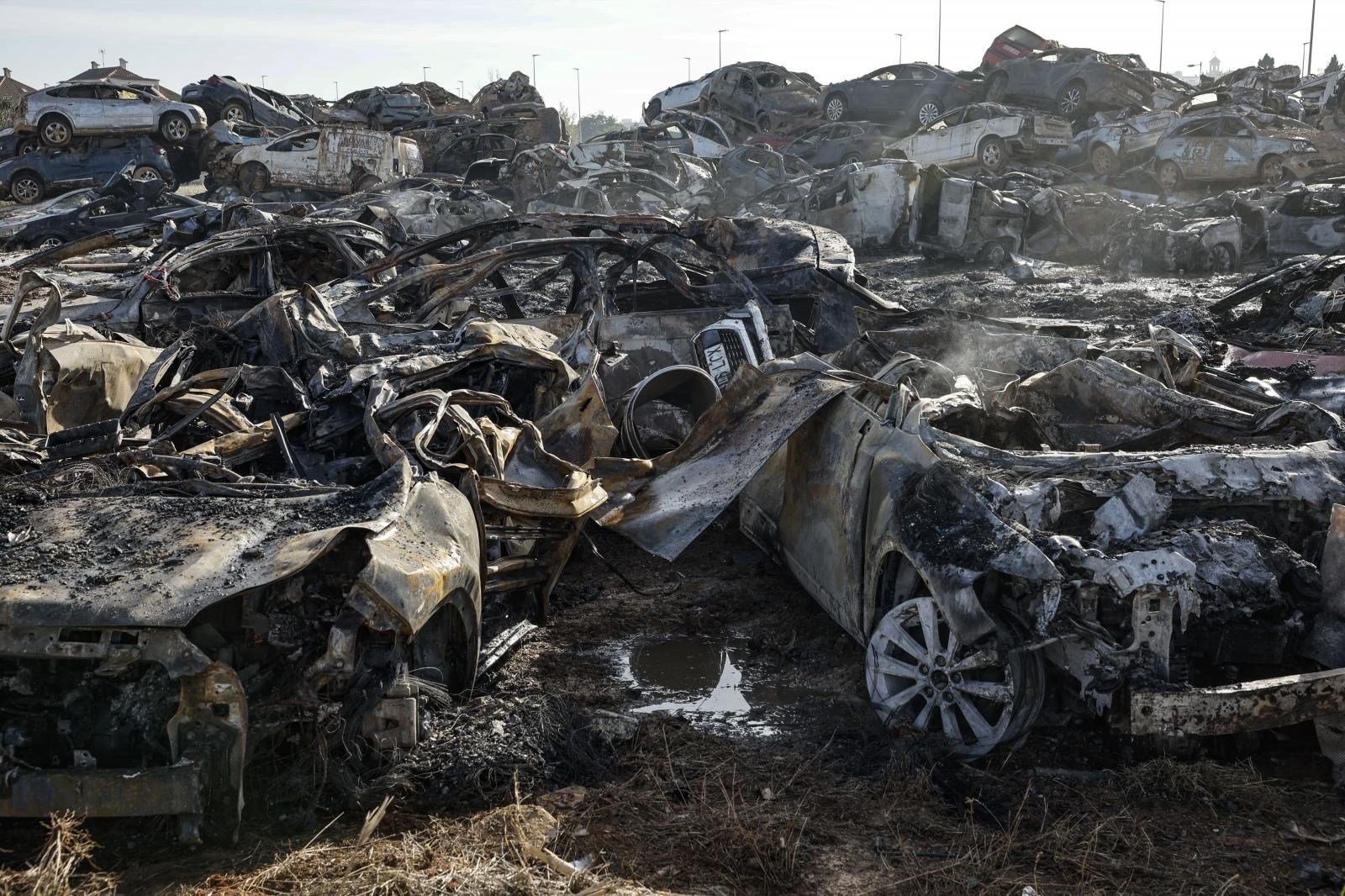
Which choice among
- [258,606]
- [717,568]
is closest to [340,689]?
[258,606]

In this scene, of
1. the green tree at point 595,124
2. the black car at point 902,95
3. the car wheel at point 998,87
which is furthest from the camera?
the green tree at point 595,124

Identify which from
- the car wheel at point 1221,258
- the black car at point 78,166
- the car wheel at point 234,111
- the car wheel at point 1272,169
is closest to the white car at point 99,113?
the black car at point 78,166

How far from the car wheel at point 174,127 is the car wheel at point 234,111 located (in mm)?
3082

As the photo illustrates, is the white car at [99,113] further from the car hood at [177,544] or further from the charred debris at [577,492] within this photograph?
the car hood at [177,544]

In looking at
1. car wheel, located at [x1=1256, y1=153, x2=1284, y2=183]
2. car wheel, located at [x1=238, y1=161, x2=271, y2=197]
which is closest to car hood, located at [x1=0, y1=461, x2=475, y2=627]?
car wheel, located at [x1=238, y1=161, x2=271, y2=197]

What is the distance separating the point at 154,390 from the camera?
5633 mm

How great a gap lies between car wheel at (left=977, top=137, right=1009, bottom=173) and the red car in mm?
6166

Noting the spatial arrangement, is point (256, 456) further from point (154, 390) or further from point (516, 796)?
point (516, 796)

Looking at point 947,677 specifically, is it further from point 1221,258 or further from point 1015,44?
point 1015,44

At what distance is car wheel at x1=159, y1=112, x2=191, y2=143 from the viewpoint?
23688 millimetres

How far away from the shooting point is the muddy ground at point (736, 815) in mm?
3270

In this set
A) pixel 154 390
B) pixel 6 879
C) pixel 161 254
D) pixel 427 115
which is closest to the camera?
pixel 6 879

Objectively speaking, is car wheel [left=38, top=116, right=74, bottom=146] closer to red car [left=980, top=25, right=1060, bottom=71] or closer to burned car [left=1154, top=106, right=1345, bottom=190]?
red car [left=980, top=25, right=1060, bottom=71]

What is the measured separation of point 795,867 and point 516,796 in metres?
0.93
